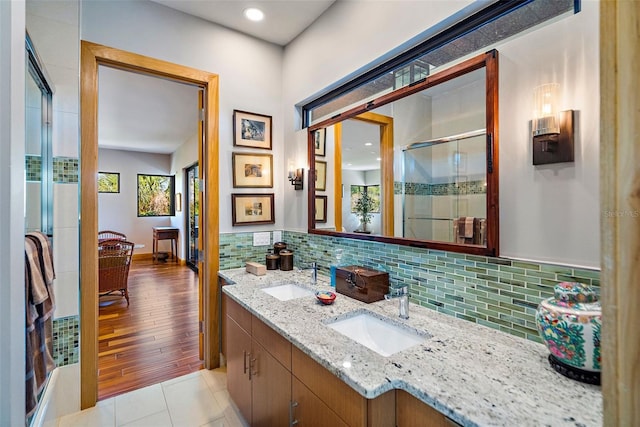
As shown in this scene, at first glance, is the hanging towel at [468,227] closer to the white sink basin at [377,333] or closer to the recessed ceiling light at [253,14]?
the white sink basin at [377,333]

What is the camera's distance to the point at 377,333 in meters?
1.55

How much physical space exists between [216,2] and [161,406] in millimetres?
2938

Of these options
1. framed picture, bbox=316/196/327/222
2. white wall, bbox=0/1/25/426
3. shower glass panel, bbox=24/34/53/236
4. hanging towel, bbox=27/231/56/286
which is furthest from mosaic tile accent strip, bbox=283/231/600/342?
shower glass panel, bbox=24/34/53/236

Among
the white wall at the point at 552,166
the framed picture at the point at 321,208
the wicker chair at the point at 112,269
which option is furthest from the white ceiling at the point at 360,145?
the wicker chair at the point at 112,269

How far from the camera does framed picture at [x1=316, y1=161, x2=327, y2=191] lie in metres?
2.43

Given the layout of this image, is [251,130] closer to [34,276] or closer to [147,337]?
[34,276]

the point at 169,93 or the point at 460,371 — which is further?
the point at 169,93

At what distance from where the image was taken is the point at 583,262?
110cm

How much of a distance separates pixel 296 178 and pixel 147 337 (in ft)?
7.66

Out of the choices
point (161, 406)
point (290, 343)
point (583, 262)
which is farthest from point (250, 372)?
point (583, 262)

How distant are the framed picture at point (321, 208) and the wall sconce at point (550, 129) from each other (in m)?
1.47

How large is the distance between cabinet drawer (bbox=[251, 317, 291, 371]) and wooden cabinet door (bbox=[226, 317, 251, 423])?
0.13 m

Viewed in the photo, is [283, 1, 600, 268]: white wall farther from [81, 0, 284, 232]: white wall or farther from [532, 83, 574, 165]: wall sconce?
[81, 0, 284, 232]: white wall

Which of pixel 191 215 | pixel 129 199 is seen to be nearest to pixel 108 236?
pixel 129 199
